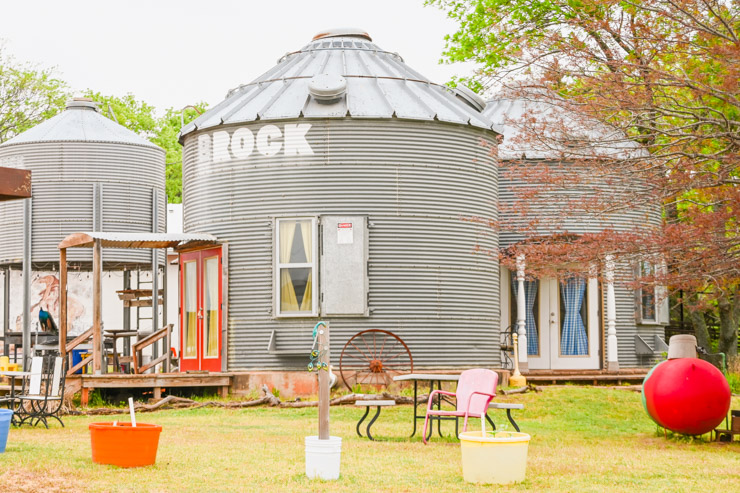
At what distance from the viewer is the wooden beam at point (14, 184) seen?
6.51 meters

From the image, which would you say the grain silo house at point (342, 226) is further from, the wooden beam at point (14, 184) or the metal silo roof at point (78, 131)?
the wooden beam at point (14, 184)

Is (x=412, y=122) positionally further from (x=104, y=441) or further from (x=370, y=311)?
(x=104, y=441)

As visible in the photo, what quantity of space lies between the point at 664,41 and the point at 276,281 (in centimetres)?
783

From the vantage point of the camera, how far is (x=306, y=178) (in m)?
16.8

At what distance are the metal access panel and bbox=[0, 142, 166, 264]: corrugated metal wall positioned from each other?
603cm

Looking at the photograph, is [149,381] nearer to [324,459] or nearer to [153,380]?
[153,380]

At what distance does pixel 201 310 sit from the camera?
17656 millimetres

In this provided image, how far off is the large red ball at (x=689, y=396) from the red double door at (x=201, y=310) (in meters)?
7.75

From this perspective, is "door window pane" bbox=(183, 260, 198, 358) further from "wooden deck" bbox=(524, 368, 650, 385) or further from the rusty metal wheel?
"wooden deck" bbox=(524, 368, 650, 385)

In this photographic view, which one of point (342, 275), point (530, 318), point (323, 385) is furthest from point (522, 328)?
point (323, 385)

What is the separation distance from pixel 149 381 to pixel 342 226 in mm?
3773

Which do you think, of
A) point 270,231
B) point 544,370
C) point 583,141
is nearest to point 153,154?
point 270,231

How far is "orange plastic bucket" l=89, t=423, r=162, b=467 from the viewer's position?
8.70m

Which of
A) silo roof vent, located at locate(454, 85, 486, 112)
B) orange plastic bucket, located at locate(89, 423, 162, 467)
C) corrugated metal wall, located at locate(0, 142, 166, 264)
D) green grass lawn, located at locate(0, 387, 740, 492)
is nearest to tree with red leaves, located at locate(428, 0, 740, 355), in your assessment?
green grass lawn, located at locate(0, 387, 740, 492)
